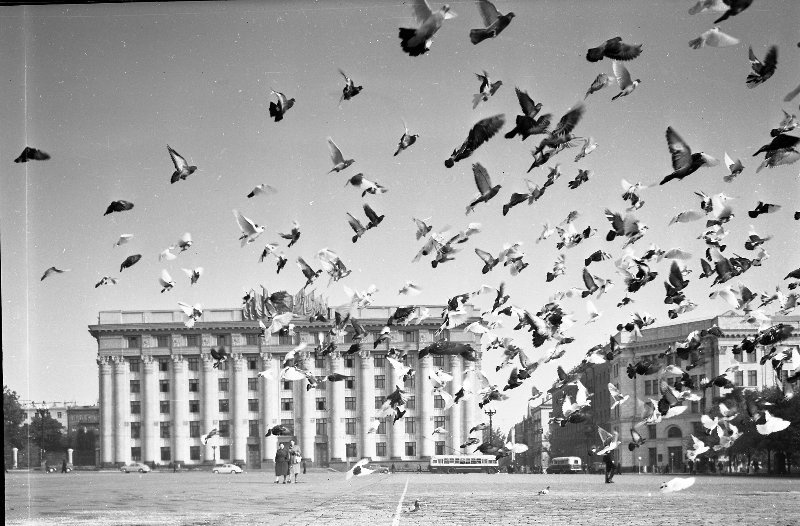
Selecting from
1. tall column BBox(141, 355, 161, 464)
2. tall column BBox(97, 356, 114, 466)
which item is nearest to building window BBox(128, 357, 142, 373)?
tall column BBox(141, 355, 161, 464)

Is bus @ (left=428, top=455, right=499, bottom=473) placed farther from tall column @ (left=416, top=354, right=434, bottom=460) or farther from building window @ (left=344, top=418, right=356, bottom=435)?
building window @ (left=344, top=418, right=356, bottom=435)

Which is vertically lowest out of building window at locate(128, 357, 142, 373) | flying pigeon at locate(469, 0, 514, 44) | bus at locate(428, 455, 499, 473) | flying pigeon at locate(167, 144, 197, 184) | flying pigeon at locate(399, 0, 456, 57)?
bus at locate(428, 455, 499, 473)

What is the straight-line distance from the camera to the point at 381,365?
10081 centimetres

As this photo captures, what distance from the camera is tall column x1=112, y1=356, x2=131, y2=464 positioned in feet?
320

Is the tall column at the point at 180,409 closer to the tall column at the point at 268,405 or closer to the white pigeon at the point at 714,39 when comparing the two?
the tall column at the point at 268,405

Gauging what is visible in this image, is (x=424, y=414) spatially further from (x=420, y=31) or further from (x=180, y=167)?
(x=420, y=31)

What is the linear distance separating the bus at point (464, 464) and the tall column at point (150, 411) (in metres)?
33.6

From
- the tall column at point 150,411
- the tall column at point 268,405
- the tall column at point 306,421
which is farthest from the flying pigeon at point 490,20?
the tall column at point 150,411

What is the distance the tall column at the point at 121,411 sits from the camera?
9750 centimetres

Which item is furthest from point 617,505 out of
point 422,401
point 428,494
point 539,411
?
point 539,411

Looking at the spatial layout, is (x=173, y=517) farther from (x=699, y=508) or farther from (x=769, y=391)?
(x=769, y=391)

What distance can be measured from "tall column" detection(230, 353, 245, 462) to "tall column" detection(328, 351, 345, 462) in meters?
7.33

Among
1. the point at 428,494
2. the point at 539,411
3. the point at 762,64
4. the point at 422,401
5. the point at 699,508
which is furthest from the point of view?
the point at 539,411

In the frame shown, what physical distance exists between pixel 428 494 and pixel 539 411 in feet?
402
